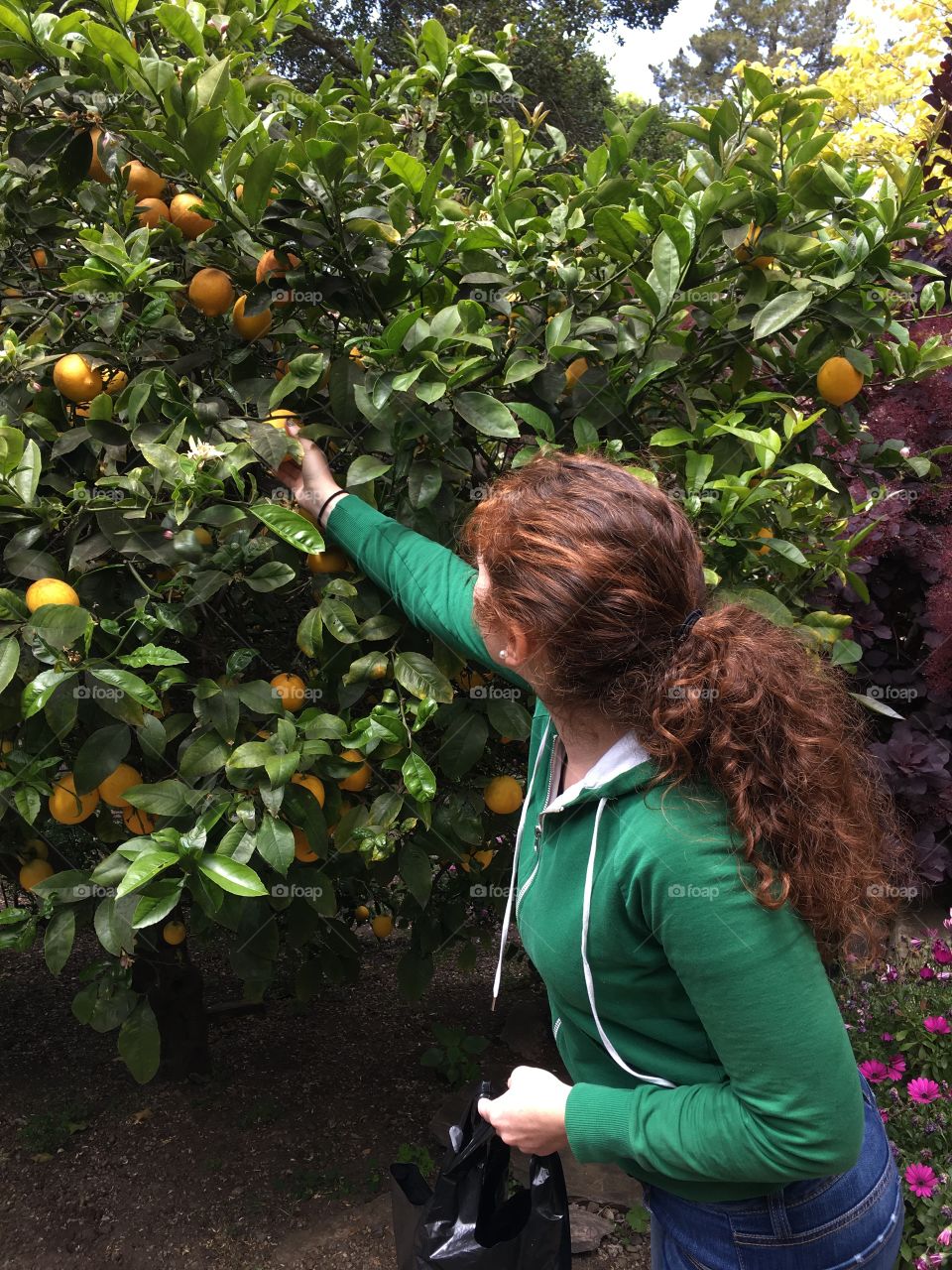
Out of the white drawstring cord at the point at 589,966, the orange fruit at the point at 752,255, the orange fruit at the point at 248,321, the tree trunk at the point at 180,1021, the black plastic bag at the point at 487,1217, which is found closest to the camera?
the white drawstring cord at the point at 589,966

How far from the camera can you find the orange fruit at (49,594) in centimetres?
130

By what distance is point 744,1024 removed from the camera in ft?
3.04

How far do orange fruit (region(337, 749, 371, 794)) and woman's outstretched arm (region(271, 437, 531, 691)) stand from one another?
20 cm

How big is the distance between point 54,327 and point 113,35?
1.31 feet

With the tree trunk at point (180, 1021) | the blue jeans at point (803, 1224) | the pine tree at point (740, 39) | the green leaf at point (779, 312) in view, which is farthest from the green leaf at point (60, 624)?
the pine tree at point (740, 39)

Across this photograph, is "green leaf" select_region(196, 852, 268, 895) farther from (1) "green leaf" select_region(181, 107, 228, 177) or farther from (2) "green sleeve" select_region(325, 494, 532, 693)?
(1) "green leaf" select_region(181, 107, 228, 177)

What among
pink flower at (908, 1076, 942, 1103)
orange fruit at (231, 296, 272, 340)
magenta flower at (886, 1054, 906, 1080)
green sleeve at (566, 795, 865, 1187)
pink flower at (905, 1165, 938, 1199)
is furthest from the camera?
magenta flower at (886, 1054, 906, 1080)

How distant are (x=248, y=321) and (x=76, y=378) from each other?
0.85 feet

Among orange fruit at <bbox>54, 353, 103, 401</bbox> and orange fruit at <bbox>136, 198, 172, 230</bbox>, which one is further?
orange fruit at <bbox>136, 198, 172, 230</bbox>

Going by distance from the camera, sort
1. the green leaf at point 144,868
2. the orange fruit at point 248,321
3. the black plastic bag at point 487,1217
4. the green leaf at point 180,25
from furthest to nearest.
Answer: the orange fruit at point 248,321
the green leaf at point 180,25
the black plastic bag at point 487,1217
the green leaf at point 144,868

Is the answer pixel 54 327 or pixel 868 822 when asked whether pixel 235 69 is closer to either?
pixel 54 327

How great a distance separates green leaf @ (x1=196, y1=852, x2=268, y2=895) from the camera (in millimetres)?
1184

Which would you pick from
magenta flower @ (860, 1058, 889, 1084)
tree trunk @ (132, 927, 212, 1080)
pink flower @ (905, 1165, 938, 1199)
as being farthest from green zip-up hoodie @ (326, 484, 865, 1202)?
tree trunk @ (132, 927, 212, 1080)

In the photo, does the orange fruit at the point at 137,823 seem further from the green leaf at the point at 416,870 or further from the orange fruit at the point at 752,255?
the orange fruit at the point at 752,255
